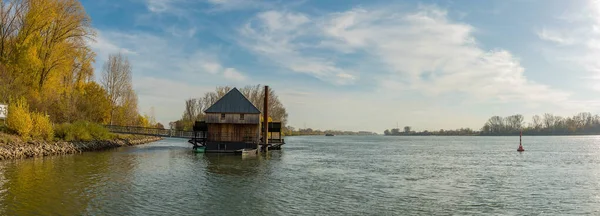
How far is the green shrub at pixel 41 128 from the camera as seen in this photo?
35875 millimetres

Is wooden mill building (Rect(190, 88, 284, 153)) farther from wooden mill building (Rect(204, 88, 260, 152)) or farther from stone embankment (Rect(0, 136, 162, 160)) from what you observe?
stone embankment (Rect(0, 136, 162, 160))

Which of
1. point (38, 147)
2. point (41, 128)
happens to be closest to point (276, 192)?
point (38, 147)

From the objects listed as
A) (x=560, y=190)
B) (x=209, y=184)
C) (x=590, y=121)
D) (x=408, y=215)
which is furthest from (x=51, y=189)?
(x=590, y=121)

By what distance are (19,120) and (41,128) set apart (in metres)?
3.38

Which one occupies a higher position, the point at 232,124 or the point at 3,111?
the point at 3,111

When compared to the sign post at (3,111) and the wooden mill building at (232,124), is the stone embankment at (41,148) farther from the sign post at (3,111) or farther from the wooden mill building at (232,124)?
the wooden mill building at (232,124)

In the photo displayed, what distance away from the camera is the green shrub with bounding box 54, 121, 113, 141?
4147 cm

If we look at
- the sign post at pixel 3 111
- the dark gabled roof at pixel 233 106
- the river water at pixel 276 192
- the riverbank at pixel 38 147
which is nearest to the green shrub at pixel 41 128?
the riverbank at pixel 38 147

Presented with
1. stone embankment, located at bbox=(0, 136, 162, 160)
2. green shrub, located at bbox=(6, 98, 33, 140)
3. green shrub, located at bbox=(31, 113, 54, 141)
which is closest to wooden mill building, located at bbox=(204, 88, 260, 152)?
stone embankment, located at bbox=(0, 136, 162, 160)

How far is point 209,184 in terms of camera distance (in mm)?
21031

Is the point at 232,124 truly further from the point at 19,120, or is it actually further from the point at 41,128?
the point at 19,120

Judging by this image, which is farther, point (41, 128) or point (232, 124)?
point (232, 124)

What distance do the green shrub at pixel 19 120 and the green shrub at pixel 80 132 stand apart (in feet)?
22.0

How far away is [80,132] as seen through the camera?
4409 cm
